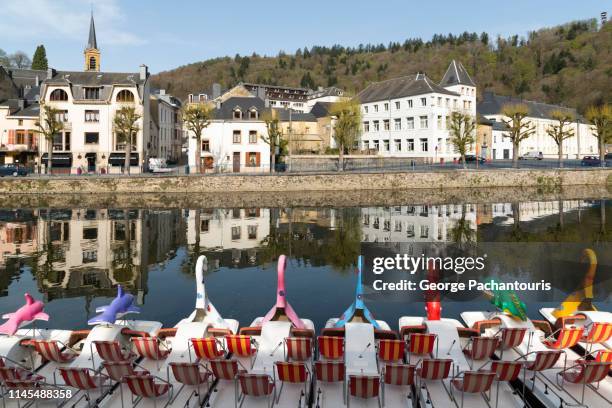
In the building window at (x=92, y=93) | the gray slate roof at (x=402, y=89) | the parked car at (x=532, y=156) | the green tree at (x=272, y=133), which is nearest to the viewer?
the green tree at (x=272, y=133)

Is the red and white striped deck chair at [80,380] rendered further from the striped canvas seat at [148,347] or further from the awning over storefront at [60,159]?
the awning over storefront at [60,159]

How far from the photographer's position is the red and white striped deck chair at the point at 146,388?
814 cm

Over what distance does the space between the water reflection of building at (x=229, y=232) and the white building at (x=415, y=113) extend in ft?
120

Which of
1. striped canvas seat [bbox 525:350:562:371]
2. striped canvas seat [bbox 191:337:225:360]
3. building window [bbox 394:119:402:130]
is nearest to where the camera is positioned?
striped canvas seat [bbox 525:350:562:371]

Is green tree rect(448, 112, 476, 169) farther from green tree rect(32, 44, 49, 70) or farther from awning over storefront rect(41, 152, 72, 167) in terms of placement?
green tree rect(32, 44, 49, 70)

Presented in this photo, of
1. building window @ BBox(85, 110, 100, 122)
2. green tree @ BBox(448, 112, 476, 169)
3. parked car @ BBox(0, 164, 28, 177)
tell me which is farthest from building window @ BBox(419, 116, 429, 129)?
parked car @ BBox(0, 164, 28, 177)

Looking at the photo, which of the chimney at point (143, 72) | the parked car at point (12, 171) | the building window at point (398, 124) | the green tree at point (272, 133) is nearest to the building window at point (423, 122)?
the building window at point (398, 124)

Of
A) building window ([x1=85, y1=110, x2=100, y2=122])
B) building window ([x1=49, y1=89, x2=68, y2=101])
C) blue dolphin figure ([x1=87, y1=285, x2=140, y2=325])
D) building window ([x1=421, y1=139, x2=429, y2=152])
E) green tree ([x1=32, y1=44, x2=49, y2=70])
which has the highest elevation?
green tree ([x1=32, y1=44, x2=49, y2=70])

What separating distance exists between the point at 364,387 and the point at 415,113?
214 feet

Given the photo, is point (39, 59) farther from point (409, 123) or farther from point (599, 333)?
point (599, 333)

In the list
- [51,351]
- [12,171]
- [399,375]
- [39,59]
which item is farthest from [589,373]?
[39,59]

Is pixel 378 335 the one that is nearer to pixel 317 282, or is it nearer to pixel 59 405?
pixel 59 405

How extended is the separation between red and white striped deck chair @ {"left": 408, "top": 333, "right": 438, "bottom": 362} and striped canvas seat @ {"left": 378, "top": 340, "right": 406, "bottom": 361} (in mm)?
469

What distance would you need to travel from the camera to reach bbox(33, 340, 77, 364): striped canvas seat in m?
9.88
